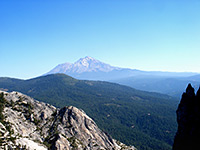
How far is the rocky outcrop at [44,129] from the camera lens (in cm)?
5541

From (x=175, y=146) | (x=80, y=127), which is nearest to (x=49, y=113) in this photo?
(x=80, y=127)

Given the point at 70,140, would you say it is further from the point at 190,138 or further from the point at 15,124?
the point at 190,138

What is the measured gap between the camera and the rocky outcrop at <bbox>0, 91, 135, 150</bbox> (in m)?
55.4

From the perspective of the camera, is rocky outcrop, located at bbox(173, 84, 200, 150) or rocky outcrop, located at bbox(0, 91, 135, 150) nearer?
rocky outcrop, located at bbox(173, 84, 200, 150)

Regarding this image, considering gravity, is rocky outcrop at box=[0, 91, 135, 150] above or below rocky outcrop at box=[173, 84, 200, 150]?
below

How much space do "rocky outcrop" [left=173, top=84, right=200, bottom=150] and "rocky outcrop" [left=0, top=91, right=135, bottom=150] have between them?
3599 cm

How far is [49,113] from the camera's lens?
8100cm

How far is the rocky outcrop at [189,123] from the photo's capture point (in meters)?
34.6

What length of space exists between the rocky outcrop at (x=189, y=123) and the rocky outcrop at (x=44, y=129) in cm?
3599

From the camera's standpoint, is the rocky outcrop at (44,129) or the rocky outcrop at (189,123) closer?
the rocky outcrop at (189,123)

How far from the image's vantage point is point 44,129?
68.5m

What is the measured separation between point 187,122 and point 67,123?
50.2m

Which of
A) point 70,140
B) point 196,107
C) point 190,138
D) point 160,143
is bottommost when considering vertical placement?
point 160,143

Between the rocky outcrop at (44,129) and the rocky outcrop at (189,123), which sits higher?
the rocky outcrop at (189,123)
